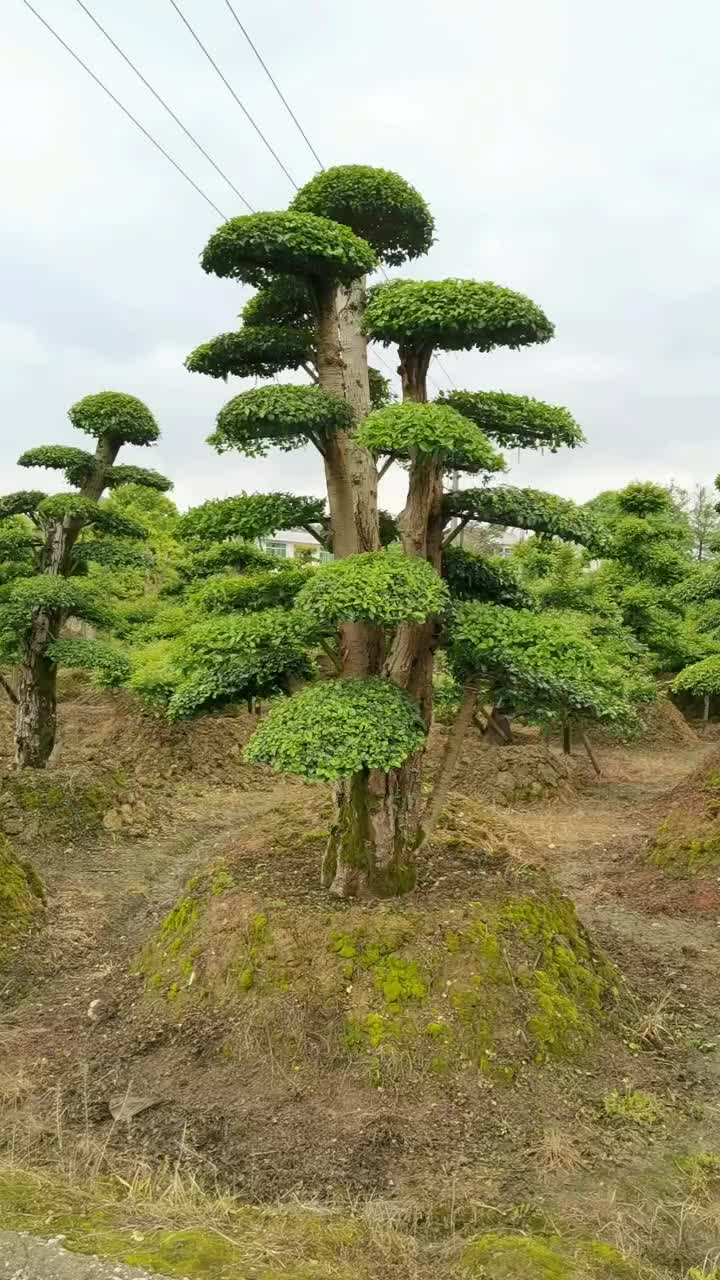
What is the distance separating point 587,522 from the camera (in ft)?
18.9

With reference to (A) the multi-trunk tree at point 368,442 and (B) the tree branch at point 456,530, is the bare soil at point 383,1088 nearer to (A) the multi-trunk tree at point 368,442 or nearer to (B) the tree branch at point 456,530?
(A) the multi-trunk tree at point 368,442

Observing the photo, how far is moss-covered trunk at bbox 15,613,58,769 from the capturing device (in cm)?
1150

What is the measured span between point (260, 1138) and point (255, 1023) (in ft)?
2.62

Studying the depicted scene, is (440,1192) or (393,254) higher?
(393,254)

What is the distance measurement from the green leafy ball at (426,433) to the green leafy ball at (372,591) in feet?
2.18

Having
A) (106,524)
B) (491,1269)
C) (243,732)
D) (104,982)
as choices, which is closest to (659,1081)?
(491,1269)

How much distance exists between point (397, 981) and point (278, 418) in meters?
3.47

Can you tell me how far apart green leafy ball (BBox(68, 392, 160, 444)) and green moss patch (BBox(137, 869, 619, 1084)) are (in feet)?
21.4

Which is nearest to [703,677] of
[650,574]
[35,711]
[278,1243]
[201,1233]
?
[35,711]

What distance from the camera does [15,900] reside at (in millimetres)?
7383

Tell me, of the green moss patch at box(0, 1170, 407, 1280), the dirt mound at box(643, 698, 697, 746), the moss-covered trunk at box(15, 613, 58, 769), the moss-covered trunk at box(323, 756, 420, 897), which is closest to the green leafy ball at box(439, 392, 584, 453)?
the moss-covered trunk at box(323, 756, 420, 897)

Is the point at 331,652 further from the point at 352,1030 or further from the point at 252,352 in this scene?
the point at 352,1030

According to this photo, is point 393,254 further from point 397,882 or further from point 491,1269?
point 491,1269

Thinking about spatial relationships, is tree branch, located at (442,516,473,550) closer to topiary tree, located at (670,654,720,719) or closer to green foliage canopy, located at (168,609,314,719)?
green foliage canopy, located at (168,609,314,719)
